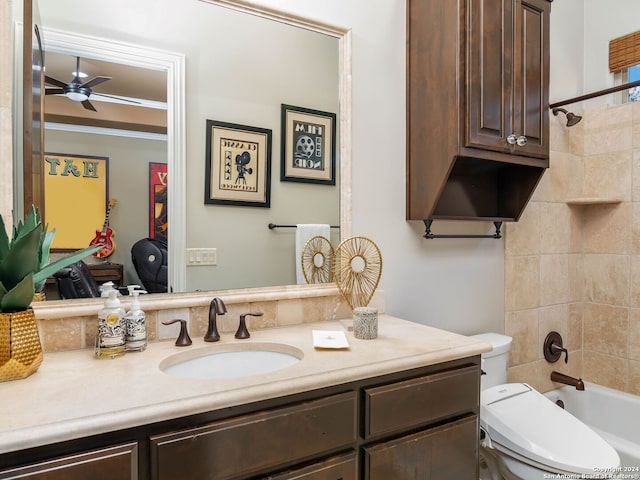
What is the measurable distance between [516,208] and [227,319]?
1486 millimetres

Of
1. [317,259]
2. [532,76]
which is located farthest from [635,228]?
[317,259]

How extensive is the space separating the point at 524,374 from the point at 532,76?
1.54 m

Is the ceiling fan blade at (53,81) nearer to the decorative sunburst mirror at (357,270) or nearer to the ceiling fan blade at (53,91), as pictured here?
the ceiling fan blade at (53,91)

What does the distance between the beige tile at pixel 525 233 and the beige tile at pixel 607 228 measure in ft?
1.40

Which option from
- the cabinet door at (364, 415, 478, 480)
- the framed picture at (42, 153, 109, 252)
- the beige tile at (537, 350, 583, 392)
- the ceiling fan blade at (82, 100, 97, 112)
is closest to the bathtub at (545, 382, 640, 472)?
the beige tile at (537, 350, 583, 392)

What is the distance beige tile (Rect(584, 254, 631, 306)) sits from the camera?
7.49 feet

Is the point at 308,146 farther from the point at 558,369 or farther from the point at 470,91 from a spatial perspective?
the point at 558,369

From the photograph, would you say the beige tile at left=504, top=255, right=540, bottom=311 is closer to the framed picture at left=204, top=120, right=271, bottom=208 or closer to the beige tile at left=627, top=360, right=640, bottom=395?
the beige tile at left=627, top=360, right=640, bottom=395

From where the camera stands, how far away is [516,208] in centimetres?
199

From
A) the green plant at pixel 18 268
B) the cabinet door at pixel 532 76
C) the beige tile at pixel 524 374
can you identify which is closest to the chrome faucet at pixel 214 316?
the green plant at pixel 18 268

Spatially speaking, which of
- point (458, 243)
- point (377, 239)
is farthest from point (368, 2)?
point (458, 243)

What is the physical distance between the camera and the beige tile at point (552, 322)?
7.53ft

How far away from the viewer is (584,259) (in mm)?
2471

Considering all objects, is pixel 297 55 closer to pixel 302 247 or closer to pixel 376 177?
pixel 376 177
